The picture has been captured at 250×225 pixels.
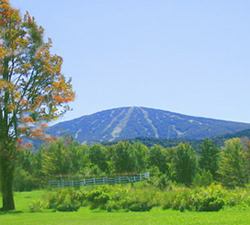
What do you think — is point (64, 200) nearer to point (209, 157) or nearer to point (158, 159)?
point (209, 157)

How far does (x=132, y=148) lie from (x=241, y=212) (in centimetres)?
6247

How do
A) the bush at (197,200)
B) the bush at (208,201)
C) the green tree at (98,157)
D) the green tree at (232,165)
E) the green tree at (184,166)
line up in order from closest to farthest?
1. the bush at (208,201)
2. the bush at (197,200)
3. the green tree at (232,165)
4. the green tree at (184,166)
5. the green tree at (98,157)

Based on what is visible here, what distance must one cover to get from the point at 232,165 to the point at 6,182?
43537 millimetres

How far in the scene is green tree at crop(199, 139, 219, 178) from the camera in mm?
74250

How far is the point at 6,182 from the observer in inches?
1079

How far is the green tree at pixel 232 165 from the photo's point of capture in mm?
64000

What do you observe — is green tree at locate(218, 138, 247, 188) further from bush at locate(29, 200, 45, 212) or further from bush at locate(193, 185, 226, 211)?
bush at locate(193, 185, 226, 211)

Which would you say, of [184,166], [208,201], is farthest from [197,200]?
[184,166]

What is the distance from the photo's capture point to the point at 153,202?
868 inches

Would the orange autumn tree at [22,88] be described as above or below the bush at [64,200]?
above

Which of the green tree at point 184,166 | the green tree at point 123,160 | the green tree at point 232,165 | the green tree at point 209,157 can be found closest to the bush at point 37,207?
the green tree at point 232,165

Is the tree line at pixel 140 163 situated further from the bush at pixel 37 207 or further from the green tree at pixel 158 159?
the bush at pixel 37 207

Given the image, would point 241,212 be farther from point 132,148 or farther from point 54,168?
point 132,148

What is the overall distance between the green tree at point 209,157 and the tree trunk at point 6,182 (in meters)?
50.1
